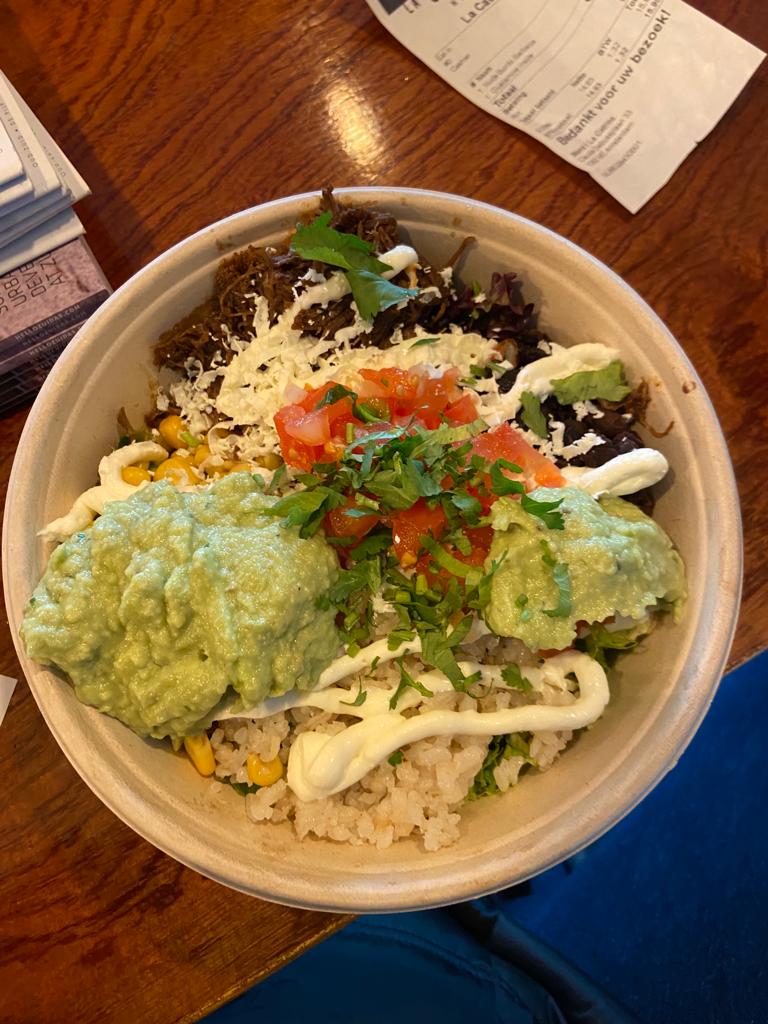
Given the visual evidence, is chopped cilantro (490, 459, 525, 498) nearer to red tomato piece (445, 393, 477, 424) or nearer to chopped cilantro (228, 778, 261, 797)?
red tomato piece (445, 393, 477, 424)

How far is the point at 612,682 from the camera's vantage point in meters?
1.92

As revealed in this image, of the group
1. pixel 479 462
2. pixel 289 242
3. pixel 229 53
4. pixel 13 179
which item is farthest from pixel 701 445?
pixel 229 53

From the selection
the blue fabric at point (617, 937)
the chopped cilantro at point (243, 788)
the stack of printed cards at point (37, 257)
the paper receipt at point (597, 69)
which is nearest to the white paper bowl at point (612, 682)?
the chopped cilantro at point (243, 788)

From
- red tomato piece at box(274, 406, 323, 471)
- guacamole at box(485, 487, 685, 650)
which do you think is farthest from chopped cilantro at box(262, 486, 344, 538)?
guacamole at box(485, 487, 685, 650)

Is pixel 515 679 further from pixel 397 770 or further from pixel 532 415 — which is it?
pixel 532 415

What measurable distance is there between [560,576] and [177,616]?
80 centimetres

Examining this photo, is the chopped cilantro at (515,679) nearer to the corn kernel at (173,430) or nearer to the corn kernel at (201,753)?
the corn kernel at (201,753)

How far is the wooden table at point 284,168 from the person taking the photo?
2.05 meters

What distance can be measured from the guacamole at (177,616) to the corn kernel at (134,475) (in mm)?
255

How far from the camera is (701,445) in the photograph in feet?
6.16

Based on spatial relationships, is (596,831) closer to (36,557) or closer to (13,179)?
(36,557)

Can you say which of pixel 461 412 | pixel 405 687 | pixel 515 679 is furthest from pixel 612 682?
pixel 461 412

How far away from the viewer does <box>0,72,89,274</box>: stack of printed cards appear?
195cm

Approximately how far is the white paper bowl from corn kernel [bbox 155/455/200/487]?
0.17 metres
